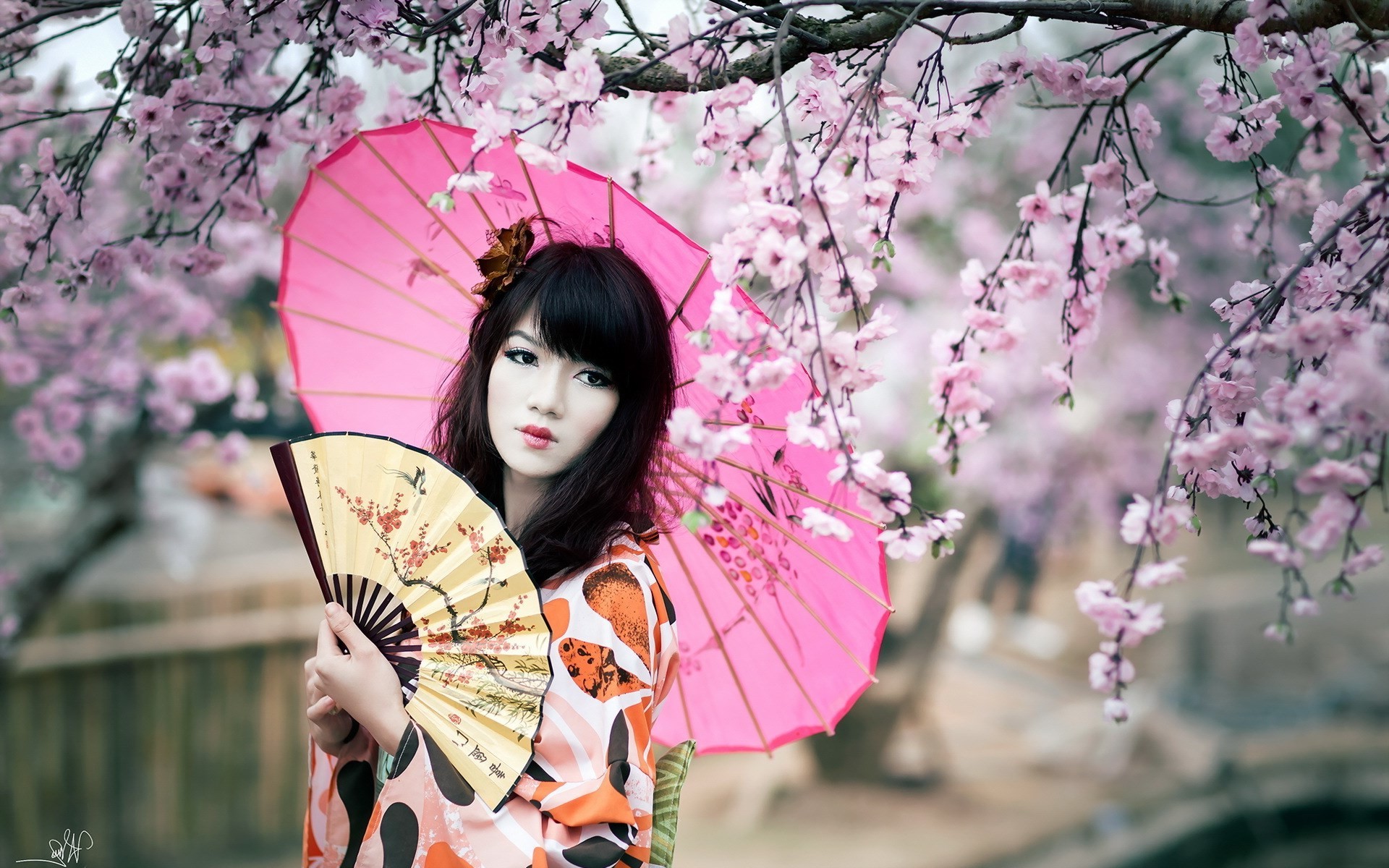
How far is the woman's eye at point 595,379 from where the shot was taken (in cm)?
157

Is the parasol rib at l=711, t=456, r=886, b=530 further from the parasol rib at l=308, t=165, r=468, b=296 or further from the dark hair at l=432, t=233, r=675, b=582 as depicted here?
the parasol rib at l=308, t=165, r=468, b=296

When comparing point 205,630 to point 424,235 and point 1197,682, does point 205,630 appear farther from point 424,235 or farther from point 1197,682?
point 1197,682

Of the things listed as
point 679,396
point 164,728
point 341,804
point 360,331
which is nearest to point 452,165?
point 360,331

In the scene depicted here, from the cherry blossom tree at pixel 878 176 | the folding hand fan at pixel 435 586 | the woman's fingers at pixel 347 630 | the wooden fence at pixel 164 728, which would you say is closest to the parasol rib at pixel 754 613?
the cherry blossom tree at pixel 878 176

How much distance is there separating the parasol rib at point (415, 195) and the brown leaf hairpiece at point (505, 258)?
0.18 metres

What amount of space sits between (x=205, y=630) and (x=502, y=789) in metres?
4.67

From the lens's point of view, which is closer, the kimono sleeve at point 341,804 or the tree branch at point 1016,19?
the tree branch at point 1016,19

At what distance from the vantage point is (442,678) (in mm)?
1388

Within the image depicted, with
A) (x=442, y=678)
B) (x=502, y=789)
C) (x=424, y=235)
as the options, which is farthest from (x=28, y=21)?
(x=502, y=789)

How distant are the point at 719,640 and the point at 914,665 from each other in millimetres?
5528

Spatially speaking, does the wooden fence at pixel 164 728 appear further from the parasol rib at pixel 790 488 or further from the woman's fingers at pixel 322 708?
the parasol rib at pixel 790 488

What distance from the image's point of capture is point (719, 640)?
72.9 inches

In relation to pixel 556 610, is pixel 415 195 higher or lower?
higher

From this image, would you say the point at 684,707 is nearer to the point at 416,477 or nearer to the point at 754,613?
the point at 754,613
